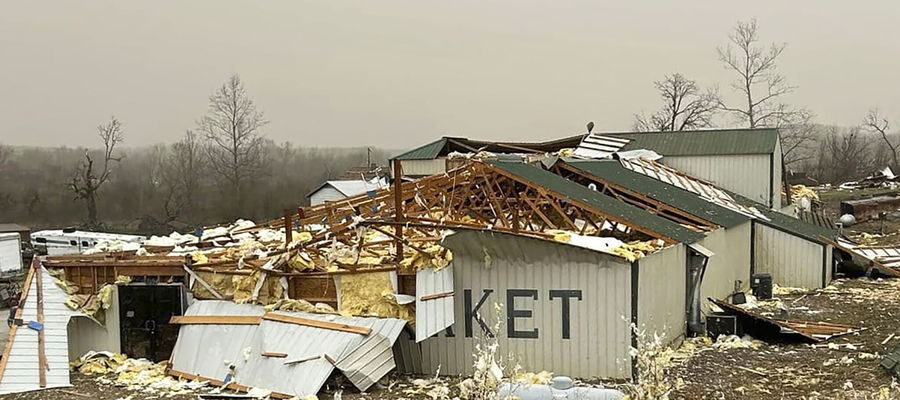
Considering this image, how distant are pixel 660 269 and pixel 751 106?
51.0 meters

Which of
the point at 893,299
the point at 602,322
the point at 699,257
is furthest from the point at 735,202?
the point at 602,322

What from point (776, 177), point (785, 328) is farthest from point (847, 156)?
point (785, 328)

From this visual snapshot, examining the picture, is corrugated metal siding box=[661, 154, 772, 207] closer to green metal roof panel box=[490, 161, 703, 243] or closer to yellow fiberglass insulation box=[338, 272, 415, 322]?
green metal roof panel box=[490, 161, 703, 243]

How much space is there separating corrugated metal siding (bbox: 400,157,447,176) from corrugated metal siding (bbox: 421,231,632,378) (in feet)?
53.3

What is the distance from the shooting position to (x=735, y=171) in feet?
91.4

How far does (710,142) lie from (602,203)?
1507 centimetres

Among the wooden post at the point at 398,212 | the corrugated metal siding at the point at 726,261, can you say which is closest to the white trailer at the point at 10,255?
the wooden post at the point at 398,212

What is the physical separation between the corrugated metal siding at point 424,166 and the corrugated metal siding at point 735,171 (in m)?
8.65

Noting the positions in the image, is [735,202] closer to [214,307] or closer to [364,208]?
[364,208]

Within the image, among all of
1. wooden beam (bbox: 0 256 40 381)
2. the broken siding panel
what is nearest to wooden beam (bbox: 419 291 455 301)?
wooden beam (bbox: 0 256 40 381)

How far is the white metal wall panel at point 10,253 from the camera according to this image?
108ft

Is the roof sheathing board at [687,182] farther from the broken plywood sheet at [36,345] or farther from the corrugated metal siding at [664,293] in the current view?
the broken plywood sheet at [36,345]

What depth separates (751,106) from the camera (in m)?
59.5

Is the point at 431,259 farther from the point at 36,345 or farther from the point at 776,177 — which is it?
the point at 776,177
